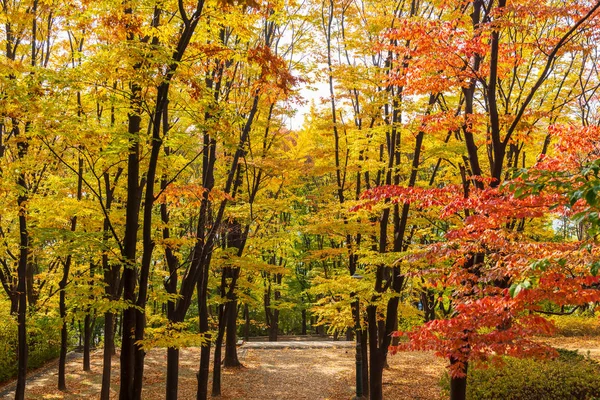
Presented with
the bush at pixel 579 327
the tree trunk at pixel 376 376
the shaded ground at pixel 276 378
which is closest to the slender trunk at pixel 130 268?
the tree trunk at pixel 376 376

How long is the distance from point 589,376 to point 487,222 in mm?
6867

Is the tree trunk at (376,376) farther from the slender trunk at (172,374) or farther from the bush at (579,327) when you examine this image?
the bush at (579,327)

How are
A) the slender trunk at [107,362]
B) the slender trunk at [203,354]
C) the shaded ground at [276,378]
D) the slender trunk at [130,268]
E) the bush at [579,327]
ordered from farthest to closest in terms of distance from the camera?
the bush at [579,327] → the shaded ground at [276,378] → the slender trunk at [107,362] → the slender trunk at [203,354] → the slender trunk at [130,268]

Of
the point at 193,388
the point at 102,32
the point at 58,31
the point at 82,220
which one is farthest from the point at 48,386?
the point at 102,32

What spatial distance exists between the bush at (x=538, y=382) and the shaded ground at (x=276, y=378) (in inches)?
93.0

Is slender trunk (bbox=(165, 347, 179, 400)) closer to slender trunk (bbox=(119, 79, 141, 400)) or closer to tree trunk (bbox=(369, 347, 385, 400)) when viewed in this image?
slender trunk (bbox=(119, 79, 141, 400))

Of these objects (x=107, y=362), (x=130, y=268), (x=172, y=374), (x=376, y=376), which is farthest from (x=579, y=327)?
(x=130, y=268)

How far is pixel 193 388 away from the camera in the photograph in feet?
48.6

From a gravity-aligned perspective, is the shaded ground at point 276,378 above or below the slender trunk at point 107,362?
below

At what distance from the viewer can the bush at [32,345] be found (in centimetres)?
1501

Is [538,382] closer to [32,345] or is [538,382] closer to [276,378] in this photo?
[276,378]

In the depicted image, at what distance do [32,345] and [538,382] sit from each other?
17121mm

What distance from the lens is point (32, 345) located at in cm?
1739

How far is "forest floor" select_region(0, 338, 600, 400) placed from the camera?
13.9m
